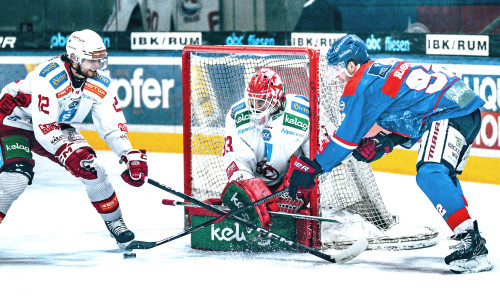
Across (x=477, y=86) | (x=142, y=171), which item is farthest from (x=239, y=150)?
(x=477, y=86)

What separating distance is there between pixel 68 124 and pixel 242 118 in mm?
858

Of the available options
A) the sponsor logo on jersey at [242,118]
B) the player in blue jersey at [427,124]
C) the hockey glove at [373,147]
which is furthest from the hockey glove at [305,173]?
the sponsor logo on jersey at [242,118]

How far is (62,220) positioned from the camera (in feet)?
18.5

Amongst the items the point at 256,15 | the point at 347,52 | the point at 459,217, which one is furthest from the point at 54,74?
the point at 256,15

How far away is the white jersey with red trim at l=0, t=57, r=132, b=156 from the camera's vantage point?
175 inches

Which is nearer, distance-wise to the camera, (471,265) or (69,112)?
(471,265)

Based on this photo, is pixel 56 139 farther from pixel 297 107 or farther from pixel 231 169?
pixel 297 107

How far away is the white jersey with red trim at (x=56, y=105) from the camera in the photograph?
445 centimetres

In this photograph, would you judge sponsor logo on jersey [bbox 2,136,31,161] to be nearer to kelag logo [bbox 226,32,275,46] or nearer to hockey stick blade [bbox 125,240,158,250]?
hockey stick blade [bbox 125,240,158,250]

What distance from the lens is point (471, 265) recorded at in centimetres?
407

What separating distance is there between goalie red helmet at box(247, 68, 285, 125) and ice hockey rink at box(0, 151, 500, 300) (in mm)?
676

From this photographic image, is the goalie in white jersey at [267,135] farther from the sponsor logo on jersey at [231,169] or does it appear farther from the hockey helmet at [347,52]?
the hockey helmet at [347,52]

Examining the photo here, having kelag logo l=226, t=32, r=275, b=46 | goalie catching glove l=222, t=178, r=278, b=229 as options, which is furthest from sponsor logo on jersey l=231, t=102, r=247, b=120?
kelag logo l=226, t=32, r=275, b=46

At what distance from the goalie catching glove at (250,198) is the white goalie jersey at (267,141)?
0.34 feet
